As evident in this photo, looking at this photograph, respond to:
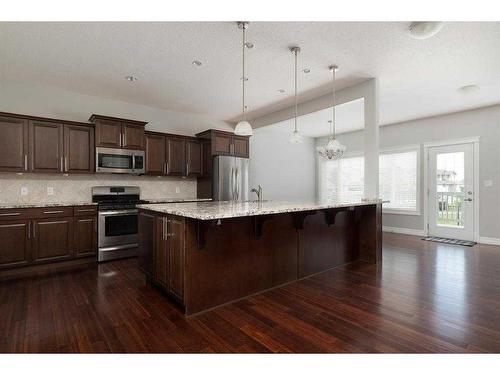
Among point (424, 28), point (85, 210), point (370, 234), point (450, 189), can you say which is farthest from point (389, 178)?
point (85, 210)

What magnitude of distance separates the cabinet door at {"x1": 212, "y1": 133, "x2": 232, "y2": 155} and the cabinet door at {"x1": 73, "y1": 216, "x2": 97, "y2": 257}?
2.39 metres

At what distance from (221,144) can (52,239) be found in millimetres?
3130

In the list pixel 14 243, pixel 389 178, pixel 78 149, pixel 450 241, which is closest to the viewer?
pixel 14 243

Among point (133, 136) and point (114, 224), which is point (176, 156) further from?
point (114, 224)

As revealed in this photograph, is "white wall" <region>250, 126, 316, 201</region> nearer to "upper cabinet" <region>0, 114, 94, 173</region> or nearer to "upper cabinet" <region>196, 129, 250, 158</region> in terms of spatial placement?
"upper cabinet" <region>196, 129, 250, 158</region>

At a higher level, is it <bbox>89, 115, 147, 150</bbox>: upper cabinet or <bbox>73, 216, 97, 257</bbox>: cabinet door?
<bbox>89, 115, 147, 150</bbox>: upper cabinet

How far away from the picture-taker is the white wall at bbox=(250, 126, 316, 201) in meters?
6.54

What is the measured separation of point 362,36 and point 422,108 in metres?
3.23

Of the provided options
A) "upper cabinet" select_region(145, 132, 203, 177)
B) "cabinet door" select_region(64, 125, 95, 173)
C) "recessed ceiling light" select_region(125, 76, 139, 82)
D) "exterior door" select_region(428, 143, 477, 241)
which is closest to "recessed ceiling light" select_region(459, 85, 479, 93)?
"exterior door" select_region(428, 143, 477, 241)

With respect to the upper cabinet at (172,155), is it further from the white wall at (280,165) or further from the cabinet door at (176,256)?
the cabinet door at (176,256)

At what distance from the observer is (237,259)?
2.62 meters

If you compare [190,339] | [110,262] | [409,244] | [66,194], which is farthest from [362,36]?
[66,194]

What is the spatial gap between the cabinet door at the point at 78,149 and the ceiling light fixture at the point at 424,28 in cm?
438
